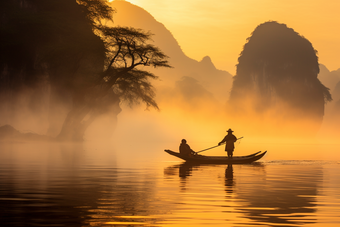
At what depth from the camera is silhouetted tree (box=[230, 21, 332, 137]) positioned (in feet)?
476

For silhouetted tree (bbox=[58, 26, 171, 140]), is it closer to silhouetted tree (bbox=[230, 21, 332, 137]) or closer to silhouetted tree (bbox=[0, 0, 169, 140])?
silhouetted tree (bbox=[0, 0, 169, 140])

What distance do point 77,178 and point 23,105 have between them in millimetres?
44642

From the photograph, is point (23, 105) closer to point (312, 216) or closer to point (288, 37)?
point (312, 216)

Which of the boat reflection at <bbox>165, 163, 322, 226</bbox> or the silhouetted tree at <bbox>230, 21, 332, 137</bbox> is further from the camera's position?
the silhouetted tree at <bbox>230, 21, 332, 137</bbox>

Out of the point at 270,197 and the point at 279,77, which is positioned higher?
the point at 279,77

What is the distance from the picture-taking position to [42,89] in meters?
59.6

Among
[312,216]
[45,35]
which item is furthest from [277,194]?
[45,35]

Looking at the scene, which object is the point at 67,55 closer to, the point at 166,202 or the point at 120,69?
the point at 120,69

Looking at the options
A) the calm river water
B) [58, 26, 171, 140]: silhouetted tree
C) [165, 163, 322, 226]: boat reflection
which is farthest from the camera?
[58, 26, 171, 140]: silhouetted tree

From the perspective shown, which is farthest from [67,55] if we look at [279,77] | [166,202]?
[279,77]

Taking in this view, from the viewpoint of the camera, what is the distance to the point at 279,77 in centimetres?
14850

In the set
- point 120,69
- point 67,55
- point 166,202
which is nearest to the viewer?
point 166,202

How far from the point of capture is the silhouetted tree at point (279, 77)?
145m

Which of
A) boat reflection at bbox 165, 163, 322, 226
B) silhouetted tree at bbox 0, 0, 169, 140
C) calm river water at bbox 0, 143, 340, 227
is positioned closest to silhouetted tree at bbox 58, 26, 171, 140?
silhouetted tree at bbox 0, 0, 169, 140
